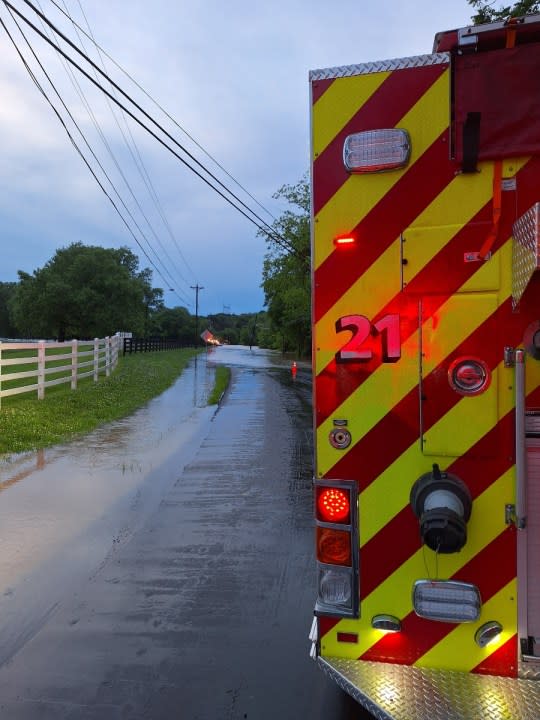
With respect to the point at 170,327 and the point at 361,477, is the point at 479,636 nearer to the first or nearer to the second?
the point at 361,477

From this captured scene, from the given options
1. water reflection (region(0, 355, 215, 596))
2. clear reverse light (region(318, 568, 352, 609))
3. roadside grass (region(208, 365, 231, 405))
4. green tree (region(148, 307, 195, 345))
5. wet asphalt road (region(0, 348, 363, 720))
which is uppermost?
green tree (region(148, 307, 195, 345))

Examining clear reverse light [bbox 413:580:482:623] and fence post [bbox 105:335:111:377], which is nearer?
clear reverse light [bbox 413:580:482:623]

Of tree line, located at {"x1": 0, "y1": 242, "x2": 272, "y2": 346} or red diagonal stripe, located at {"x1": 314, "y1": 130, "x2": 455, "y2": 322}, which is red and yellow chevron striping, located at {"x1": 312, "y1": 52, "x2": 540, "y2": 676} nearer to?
red diagonal stripe, located at {"x1": 314, "y1": 130, "x2": 455, "y2": 322}

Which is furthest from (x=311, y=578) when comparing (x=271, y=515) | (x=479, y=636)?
(x=479, y=636)

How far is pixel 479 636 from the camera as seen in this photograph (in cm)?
227

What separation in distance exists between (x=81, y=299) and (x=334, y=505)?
189 ft

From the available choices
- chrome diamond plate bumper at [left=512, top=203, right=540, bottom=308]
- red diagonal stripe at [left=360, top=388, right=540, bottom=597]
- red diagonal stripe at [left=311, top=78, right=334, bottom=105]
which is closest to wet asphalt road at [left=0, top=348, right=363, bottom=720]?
red diagonal stripe at [left=360, top=388, right=540, bottom=597]

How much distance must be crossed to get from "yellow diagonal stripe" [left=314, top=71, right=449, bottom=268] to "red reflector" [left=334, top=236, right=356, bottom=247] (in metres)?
0.02

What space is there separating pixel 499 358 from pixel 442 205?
658 mm

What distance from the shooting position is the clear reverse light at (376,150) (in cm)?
238

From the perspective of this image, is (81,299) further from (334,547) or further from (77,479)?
(334,547)

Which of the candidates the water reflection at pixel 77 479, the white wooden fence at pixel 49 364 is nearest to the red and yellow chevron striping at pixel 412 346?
the water reflection at pixel 77 479

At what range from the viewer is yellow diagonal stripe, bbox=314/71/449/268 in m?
2.37

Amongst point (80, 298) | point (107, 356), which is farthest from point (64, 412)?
point (80, 298)
